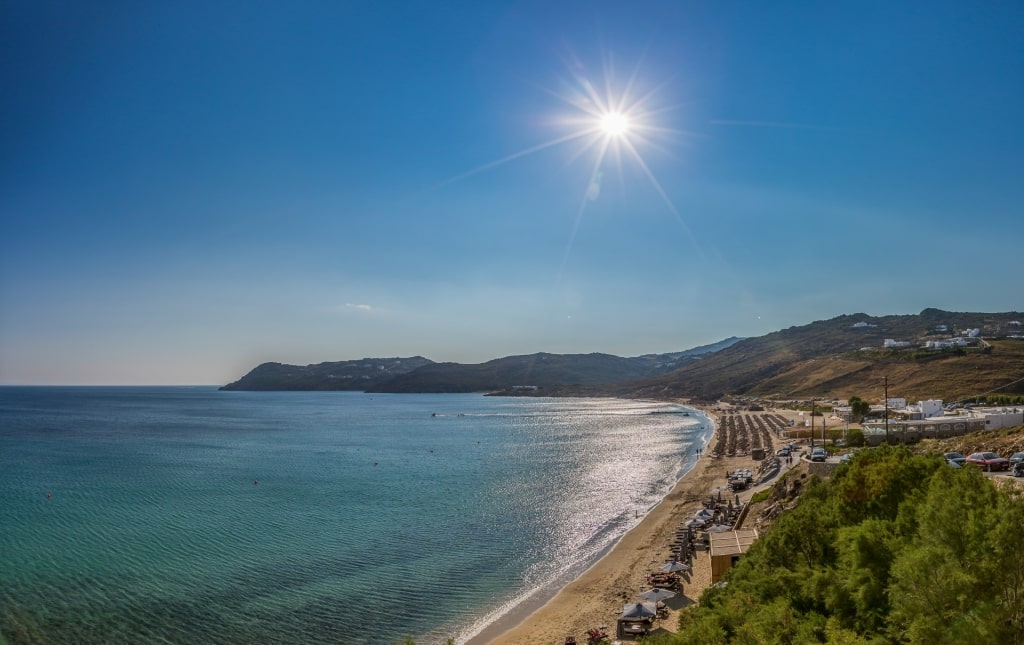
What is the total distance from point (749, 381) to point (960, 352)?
68.5 m

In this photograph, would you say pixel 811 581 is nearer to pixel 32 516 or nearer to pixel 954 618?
pixel 954 618

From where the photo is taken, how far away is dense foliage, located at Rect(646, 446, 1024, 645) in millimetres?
8570

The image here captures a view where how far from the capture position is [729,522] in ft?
118

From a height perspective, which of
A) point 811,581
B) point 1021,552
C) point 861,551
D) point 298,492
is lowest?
point 298,492

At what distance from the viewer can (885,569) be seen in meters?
12.3

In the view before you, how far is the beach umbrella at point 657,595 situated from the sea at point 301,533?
17.4ft

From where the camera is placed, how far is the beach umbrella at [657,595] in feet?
79.0

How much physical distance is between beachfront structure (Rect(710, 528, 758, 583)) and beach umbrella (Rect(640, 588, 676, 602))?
2090mm

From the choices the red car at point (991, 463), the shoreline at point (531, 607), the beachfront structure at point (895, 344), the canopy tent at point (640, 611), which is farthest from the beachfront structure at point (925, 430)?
the beachfront structure at point (895, 344)

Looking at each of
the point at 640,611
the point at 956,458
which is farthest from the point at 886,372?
the point at 640,611

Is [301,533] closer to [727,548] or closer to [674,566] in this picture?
[674,566]

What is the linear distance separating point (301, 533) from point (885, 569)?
35.3m

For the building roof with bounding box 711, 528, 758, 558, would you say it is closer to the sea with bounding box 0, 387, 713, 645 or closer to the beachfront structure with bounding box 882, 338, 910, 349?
the sea with bounding box 0, 387, 713, 645

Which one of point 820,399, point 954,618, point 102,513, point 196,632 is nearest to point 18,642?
point 196,632
